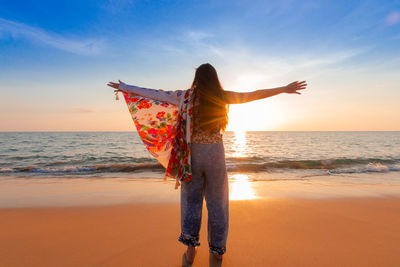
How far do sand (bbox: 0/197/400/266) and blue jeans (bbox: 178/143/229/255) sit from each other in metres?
0.39

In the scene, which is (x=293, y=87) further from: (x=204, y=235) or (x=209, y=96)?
(x=204, y=235)

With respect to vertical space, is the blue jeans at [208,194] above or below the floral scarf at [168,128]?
below

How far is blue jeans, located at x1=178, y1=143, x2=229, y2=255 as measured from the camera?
2238 mm

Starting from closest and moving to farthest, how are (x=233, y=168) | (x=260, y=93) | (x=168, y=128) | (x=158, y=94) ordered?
(x=260, y=93)
(x=158, y=94)
(x=168, y=128)
(x=233, y=168)

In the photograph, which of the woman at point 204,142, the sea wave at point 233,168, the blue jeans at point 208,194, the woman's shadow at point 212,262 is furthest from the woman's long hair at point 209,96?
the sea wave at point 233,168

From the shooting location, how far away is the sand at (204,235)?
257 centimetres

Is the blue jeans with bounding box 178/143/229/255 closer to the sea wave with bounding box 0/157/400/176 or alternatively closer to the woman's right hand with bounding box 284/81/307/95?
the woman's right hand with bounding box 284/81/307/95

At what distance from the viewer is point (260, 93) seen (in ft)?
7.15

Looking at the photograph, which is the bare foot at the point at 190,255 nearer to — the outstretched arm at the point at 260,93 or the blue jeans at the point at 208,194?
the blue jeans at the point at 208,194

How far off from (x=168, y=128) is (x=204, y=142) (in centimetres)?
58

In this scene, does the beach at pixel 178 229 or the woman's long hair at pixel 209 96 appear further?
the beach at pixel 178 229

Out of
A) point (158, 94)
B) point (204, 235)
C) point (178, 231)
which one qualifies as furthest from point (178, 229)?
point (158, 94)

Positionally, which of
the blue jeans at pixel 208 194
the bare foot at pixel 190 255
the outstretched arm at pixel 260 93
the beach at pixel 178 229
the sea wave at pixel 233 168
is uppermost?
the outstretched arm at pixel 260 93

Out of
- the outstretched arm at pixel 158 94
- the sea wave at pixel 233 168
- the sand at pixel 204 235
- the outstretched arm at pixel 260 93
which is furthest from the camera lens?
the sea wave at pixel 233 168
